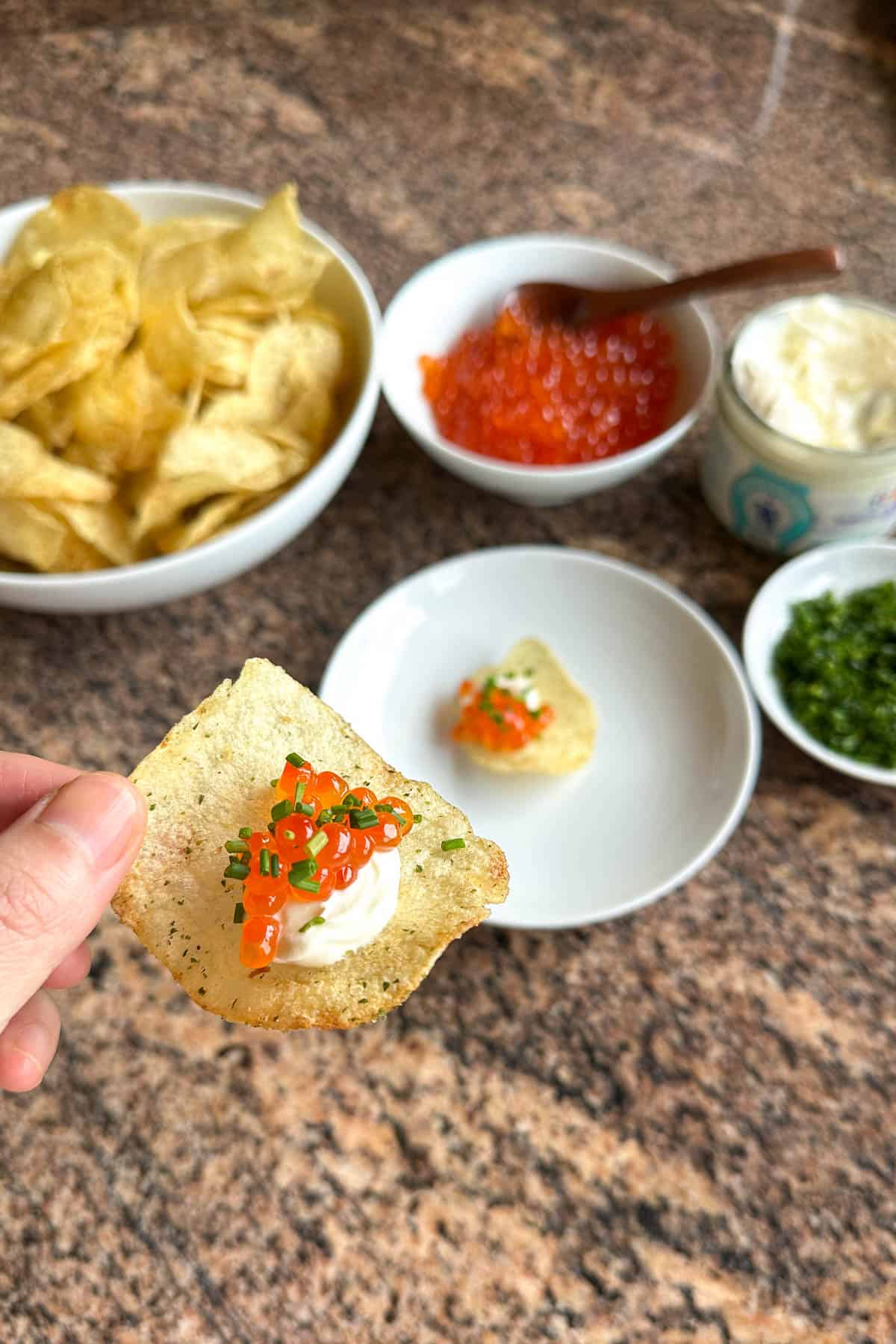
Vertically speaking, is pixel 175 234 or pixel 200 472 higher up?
pixel 175 234

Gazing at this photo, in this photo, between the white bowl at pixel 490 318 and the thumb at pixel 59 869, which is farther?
the white bowl at pixel 490 318

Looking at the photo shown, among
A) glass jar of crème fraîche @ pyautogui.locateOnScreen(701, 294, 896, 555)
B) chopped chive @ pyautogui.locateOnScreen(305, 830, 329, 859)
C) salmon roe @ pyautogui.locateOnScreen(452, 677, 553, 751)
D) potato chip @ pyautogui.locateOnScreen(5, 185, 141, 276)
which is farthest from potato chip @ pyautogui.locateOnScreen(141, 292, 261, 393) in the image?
chopped chive @ pyautogui.locateOnScreen(305, 830, 329, 859)

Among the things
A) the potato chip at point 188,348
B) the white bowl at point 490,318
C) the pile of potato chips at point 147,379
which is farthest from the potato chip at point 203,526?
the white bowl at point 490,318

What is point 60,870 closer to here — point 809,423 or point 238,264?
point 238,264

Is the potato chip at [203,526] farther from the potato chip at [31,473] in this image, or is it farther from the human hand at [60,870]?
the human hand at [60,870]

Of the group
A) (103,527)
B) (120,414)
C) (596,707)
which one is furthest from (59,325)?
(596,707)

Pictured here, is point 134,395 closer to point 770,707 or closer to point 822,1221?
point 770,707

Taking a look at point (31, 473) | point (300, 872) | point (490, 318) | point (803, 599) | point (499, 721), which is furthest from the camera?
point (490, 318)
